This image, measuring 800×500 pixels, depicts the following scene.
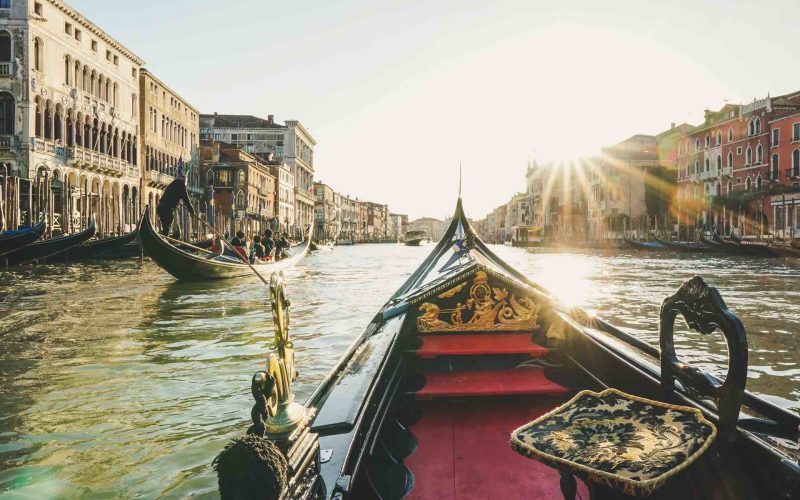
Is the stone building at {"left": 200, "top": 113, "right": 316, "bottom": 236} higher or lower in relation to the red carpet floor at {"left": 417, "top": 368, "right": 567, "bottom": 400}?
higher

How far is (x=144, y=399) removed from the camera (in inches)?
108

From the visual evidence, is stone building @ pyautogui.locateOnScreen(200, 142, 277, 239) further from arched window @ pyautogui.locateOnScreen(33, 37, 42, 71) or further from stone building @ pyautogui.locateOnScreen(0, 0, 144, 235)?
arched window @ pyautogui.locateOnScreen(33, 37, 42, 71)

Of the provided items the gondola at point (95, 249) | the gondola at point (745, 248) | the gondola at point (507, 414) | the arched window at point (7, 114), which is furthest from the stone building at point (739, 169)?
the arched window at point (7, 114)

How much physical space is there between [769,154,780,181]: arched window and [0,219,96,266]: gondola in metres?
22.6

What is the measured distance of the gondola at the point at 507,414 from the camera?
3.18 feet

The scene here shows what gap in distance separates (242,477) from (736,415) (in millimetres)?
923

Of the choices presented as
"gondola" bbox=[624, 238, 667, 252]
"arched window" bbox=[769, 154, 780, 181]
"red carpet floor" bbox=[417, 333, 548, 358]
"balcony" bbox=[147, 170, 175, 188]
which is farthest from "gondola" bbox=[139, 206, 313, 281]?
"arched window" bbox=[769, 154, 780, 181]

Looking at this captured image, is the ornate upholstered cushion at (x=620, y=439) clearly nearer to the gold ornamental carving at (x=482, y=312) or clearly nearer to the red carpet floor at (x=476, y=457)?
the red carpet floor at (x=476, y=457)

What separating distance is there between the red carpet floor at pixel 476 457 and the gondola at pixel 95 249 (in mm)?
13359

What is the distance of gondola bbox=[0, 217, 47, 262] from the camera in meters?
10.2

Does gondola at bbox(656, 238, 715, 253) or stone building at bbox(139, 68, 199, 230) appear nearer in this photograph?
gondola at bbox(656, 238, 715, 253)

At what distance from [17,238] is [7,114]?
18.3 feet

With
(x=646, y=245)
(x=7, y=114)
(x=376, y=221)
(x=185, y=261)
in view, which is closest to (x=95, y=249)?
(x=7, y=114)

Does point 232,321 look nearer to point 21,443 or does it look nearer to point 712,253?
point 21,443
